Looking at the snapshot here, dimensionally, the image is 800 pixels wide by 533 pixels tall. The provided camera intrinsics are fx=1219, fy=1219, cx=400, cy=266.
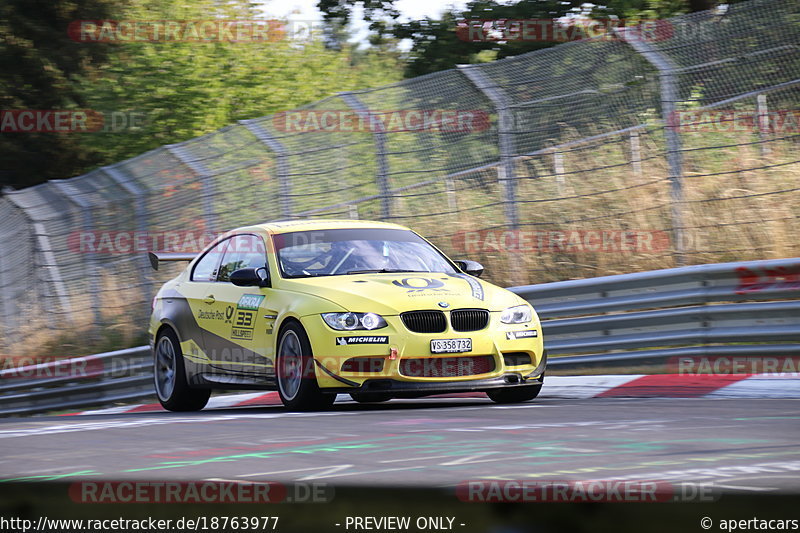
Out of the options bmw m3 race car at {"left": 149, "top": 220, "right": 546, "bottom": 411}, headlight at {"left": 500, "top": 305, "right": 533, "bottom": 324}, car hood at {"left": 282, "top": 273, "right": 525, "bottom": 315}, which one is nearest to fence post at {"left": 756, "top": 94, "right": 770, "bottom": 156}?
bmw m3 race car at {"left": 149, "top": 220, "right": 546, "bottom": 411}

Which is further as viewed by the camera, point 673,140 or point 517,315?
point 673,140

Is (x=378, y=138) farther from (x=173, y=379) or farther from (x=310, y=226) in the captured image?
(x=173, y=379)

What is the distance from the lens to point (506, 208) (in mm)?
12445

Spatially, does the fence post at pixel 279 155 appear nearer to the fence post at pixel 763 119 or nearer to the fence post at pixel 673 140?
the fence post at pixel 673 140

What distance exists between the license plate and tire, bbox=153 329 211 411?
2778mm

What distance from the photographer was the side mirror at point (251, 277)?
909cm

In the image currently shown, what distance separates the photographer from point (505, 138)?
12234 millimetres

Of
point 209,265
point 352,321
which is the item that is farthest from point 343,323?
point 209,265

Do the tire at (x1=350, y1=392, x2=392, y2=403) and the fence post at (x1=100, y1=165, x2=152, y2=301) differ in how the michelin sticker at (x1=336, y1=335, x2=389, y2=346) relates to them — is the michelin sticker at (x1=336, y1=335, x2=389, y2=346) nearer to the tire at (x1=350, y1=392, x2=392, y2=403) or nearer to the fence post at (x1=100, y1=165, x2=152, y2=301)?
the tire at (x1=350, y1=392, x2=392, y2=403)

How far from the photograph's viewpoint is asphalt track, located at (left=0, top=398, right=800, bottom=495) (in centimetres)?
427

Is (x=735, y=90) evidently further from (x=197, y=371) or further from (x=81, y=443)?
(x=81, y=443)

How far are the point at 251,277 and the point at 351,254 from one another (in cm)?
81

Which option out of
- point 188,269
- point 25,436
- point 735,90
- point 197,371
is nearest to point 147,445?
point 25,436

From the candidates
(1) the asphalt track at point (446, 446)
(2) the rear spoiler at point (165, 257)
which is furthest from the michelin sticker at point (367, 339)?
(2) the rear spoiler at point (165, 257)
